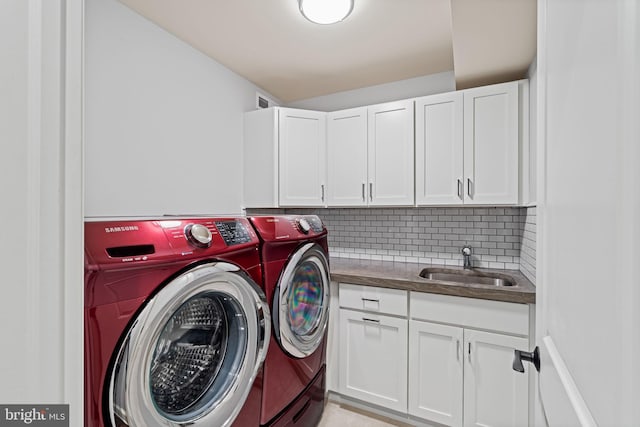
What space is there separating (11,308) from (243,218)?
2.65ft

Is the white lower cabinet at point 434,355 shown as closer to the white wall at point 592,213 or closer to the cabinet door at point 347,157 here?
the cabinet door at point 347,157

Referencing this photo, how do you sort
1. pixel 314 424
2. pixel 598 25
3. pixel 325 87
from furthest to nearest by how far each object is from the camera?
1. pixel 325 87
2. pixel 314 424
3. pixel 598 25

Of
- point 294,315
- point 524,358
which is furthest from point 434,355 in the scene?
point 524,358

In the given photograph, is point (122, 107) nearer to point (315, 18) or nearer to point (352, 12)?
Result: point (315, 18)

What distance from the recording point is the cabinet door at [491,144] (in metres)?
2.02

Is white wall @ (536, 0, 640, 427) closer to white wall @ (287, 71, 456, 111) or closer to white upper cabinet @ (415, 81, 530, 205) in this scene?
white upper cabinet @ (415, 81, 530, 205)

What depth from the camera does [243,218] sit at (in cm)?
126

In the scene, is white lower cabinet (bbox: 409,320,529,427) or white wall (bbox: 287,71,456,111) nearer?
white lower cabinet (bbox: 409,320,529,427)

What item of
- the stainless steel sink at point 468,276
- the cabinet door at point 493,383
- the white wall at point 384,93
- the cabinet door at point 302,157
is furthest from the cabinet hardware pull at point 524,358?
the white wall at point 384,93

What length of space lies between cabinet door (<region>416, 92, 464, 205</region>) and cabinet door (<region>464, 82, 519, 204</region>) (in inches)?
2.2

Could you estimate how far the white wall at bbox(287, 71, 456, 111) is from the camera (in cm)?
254

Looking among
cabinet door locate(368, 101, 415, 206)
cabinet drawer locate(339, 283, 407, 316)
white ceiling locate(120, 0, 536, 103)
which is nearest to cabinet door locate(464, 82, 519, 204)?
white ceiling locate(120, 0, 536, 103)

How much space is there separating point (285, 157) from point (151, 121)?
41.6 inches

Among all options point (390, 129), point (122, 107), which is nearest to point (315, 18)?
point (390, 129)
